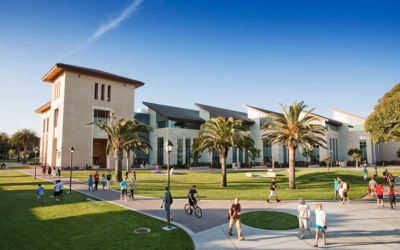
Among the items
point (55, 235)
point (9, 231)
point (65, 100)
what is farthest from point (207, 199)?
point (65, 100)

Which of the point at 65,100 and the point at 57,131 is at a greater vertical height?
the point at 65,100

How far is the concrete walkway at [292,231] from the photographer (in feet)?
31.1

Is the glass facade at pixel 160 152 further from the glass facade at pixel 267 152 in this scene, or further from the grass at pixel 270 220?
the grass at pixel 270 220

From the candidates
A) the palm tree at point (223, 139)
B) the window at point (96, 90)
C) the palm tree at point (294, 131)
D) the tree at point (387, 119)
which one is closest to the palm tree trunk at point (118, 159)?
the palm tree at point (223, 139)

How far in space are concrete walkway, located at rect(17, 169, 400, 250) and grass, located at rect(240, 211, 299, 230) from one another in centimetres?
Result: 59

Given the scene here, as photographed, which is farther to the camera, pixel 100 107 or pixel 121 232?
pixel 100 107

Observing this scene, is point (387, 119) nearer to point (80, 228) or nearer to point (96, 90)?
point (80, 228)

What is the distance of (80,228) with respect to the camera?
38.4ft

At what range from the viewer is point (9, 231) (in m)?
11.3

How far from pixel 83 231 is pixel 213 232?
590 centimetres

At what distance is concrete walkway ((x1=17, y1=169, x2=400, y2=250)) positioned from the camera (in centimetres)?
947

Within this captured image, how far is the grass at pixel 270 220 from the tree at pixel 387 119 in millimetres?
20456

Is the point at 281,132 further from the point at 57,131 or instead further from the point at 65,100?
the point at 57,131

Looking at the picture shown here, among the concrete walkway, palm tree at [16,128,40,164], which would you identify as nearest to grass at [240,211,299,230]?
the concrete walkway
